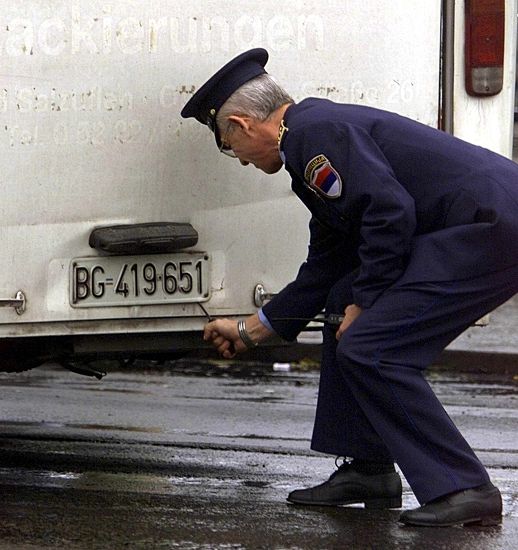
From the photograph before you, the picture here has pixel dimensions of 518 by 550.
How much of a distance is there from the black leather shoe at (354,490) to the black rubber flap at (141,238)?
37.4 inches

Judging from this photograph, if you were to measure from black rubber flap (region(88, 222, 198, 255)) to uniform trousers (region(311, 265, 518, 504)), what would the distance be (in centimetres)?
81

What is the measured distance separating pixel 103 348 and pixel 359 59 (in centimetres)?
137

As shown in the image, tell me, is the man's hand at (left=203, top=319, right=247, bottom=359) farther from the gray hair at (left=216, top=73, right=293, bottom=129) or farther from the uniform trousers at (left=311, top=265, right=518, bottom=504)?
the gray hair at (left=216, top=73, right=293, bottom=129)

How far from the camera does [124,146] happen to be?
4805 millimetres

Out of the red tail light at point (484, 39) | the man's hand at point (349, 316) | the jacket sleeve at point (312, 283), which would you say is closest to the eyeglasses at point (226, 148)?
the jacket sleeve at point (312, 283)

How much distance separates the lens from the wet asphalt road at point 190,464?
4.16m

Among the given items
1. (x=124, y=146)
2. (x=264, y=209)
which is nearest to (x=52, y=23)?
(x=124, y=146)

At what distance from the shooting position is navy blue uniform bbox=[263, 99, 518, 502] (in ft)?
13.6

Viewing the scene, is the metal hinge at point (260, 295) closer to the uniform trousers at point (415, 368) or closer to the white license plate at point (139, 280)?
the white license plate at point (139, 280)

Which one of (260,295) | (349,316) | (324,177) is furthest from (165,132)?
(349,316)

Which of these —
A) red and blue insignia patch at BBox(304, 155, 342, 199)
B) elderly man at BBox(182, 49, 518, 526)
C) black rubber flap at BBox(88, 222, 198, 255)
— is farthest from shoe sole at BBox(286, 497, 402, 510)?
red and blue insignia patch at BBox(304, 155, 342, 199)

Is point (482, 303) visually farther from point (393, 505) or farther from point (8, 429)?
point (8, 429)

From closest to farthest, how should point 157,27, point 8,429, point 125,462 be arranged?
1. point 157,27
2. point 125,462
3. point 8,429

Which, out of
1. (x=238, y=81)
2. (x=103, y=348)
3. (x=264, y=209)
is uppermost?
(x=238, y=81)
